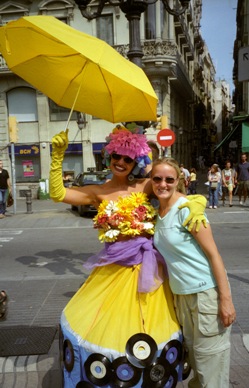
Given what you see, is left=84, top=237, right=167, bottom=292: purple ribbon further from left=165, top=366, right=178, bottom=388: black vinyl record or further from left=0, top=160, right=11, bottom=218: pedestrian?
left=0, top=160, right=11, bottom=218: pedestrian

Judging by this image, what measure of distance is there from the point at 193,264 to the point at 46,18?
6.17 feet

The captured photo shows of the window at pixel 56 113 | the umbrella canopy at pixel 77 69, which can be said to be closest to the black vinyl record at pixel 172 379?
the umbrella canopy at pixel 77 69

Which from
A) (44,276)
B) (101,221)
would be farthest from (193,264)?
(44,276)

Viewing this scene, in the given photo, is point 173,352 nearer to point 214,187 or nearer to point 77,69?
point 77,69

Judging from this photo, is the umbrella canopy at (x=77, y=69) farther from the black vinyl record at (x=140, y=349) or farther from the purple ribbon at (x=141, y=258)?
the black vinyl record at (x=140, y=349)

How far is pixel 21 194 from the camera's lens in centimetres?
2175

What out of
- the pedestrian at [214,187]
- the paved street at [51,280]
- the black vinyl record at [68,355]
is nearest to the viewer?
the black vinyl record at [68,355]

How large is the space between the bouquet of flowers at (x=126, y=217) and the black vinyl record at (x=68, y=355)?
2.33ft

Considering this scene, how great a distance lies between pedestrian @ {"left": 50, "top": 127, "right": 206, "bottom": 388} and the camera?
7.32ft

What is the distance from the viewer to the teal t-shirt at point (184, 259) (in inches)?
85.7

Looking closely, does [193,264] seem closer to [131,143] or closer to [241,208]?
[131,143]

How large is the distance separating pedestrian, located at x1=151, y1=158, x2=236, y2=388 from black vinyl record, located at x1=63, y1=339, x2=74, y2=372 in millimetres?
723

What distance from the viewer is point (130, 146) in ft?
8.80

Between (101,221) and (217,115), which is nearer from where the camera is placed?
(101,221)
